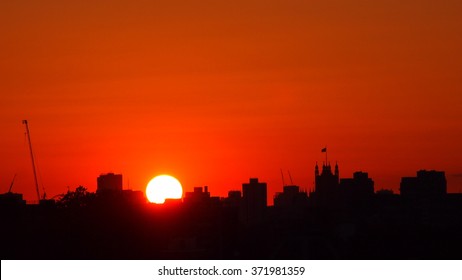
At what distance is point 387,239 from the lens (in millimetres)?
189875

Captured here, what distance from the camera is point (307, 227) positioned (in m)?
190

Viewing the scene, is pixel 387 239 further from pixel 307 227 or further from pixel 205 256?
pixel 205 256

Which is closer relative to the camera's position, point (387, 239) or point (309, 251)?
point (309, 251)
